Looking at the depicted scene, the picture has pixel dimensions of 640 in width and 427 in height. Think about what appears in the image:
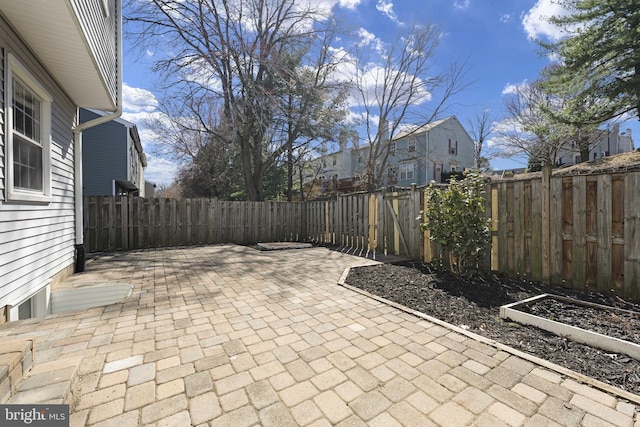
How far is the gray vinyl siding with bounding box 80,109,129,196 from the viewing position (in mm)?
13172

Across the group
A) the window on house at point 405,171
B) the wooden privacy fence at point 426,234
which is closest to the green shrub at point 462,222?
the wooden privacy fence at point 426,234

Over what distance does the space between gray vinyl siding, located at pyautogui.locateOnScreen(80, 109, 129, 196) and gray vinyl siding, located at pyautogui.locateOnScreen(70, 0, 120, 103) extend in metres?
9.86

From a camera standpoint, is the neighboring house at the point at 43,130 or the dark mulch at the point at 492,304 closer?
the dark mulch at the point at 492,304

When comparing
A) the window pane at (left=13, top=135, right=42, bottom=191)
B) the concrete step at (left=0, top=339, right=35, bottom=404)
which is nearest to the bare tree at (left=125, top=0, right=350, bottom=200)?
the window pane at (left=13, top=135, right=42, bottom=191)

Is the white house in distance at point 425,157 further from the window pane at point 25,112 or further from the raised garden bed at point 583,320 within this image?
the raised garden bed at point 583,320

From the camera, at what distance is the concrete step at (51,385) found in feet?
5.13

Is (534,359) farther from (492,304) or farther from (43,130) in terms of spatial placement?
(43,130)

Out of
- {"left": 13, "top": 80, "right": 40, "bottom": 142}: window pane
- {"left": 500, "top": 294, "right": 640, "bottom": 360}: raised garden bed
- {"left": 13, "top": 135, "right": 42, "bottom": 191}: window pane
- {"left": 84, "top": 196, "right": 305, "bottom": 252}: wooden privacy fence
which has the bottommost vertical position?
{"left": 500, "top": 294, "right": 640, "bottom": 360}: raised garden bed

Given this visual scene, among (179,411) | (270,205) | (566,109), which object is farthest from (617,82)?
(179,411)

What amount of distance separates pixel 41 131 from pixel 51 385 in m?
3.86

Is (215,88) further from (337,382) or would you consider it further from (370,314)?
(337,382)

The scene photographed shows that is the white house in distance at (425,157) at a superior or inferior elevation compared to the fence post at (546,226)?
superior

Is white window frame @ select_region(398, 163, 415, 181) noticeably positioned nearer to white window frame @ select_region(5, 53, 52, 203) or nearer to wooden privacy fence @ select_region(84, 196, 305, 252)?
wooden privacy fence @ select_region(84, 196, 305, 252)

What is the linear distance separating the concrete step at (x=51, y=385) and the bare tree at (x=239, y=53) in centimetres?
1051
